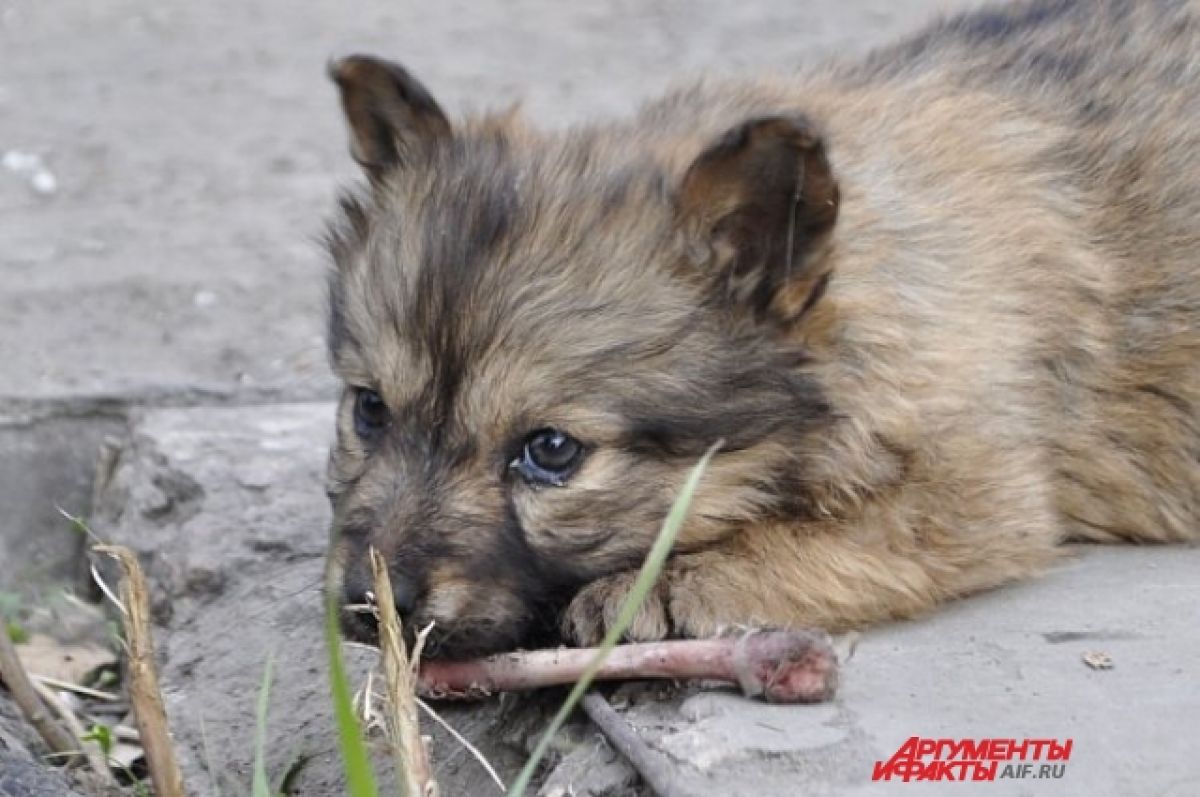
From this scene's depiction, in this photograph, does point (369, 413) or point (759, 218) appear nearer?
point (759, 218)

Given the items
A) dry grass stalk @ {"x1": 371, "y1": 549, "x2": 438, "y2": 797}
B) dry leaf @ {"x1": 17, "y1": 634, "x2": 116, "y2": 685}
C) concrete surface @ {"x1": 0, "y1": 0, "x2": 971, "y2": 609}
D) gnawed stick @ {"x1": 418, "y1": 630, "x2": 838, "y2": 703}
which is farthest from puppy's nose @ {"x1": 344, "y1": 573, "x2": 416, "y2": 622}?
concrete surface @ {"x1": 0, "y1": 0, "x2": 971, "y2": 609}

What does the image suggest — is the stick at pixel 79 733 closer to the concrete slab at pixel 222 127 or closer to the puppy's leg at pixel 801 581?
the puppy's leg at pixel 801 581

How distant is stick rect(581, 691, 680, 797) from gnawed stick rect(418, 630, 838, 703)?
3.1 inches

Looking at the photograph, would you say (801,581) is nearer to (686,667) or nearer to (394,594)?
(686,667)

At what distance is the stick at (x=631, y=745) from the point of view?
13.5 ft

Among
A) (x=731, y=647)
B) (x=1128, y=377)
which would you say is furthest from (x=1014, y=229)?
(x=731, y=647)

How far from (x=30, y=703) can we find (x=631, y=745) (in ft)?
5.89

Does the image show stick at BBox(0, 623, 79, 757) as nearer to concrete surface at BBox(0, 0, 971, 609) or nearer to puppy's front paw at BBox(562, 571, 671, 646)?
puppy's front paw at BBox(562, 571, 671, 646)

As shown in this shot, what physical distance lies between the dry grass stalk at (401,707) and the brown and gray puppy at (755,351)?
579 millimetres

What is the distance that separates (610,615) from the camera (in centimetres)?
471

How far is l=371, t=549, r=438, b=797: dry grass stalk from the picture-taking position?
3850 millimetres

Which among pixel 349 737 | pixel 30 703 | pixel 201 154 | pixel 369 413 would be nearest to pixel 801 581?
pixel 369 413

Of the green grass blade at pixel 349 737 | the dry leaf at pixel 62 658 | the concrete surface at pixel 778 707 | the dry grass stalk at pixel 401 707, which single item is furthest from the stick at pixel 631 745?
the dry leaf at pixel 62 658

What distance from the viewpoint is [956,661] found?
4.64m
